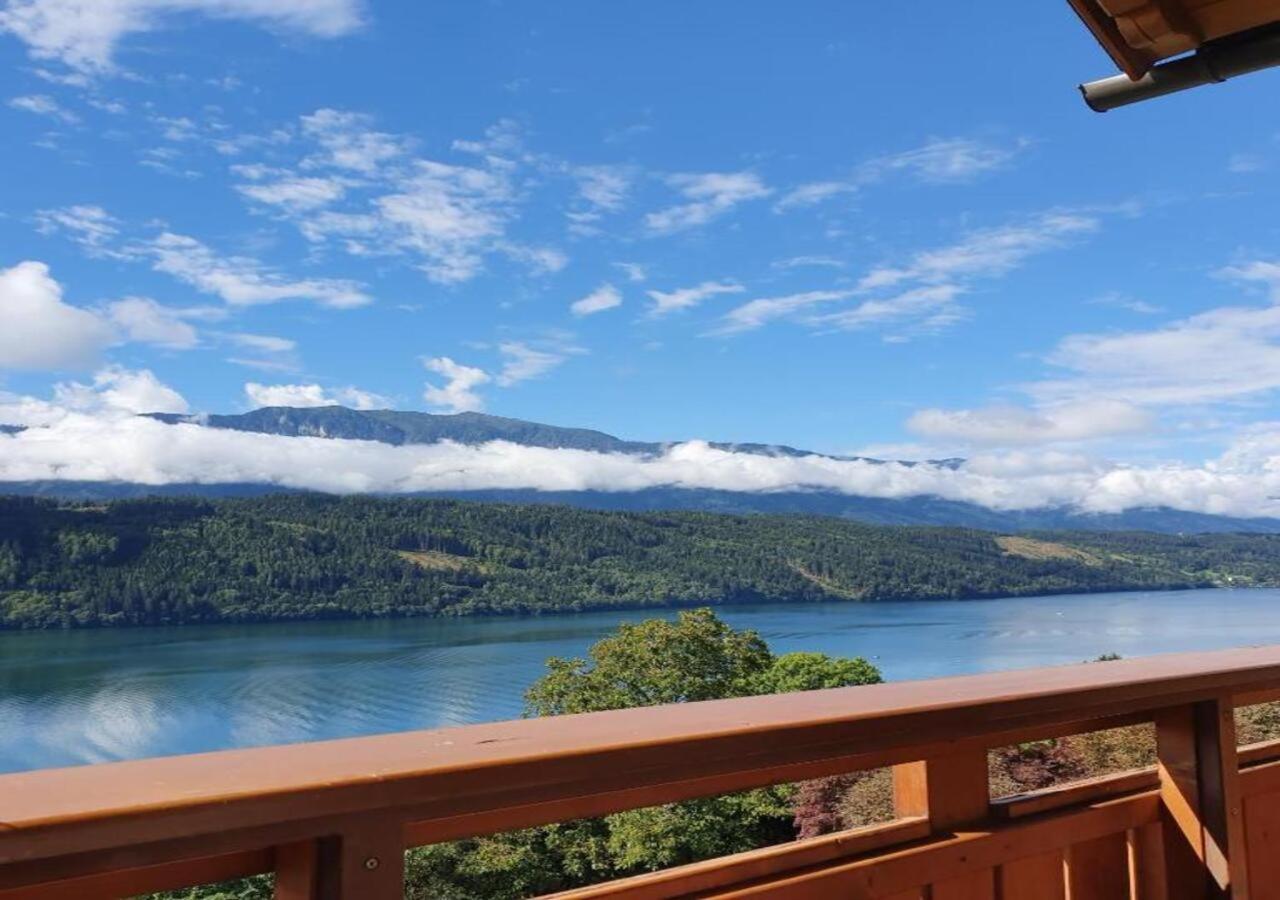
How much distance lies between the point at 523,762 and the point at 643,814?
19766 mm

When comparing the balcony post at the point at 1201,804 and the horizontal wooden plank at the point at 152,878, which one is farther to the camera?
the balcony post at the point at 1201,804

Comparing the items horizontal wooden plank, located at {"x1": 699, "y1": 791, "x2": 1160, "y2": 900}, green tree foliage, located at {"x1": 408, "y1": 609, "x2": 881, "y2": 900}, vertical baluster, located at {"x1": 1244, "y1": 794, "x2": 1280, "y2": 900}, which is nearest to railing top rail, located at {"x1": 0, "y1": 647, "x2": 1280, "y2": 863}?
horizontal wooden plank, located at {"x1": 699, "y1": 791, "x2": 1160, "y2": 900}

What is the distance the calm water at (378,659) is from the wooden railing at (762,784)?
2888 cm

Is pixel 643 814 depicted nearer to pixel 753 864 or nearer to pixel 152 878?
pixel 753 864

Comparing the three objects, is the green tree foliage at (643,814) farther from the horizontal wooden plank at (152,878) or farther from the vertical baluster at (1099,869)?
the horizontal wooden plank at (152,878)

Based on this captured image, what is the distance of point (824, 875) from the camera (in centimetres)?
106

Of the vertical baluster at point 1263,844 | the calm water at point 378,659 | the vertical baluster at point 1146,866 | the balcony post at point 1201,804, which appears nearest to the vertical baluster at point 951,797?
the vertical baluster at point 1146,866

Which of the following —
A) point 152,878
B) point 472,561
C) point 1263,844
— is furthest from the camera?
point 472,561

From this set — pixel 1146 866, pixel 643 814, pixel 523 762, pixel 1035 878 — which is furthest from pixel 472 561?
pixel 523 762

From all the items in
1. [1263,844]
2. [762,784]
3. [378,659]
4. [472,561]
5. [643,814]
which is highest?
[762,784]

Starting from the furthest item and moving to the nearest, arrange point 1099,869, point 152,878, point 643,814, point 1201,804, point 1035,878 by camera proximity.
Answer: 1. point 643,814
2. point 1201,804
3. point 1099,869
4. point 1035,878
5. point 152,878

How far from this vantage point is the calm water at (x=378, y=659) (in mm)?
45312

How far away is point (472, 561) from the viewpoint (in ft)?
387

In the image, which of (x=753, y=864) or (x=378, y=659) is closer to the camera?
(x=753, y=864)
